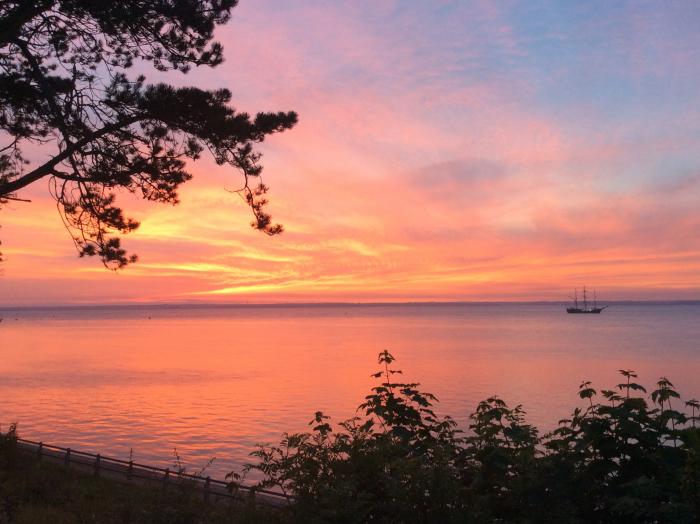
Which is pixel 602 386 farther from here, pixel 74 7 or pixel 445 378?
pixel 74 7

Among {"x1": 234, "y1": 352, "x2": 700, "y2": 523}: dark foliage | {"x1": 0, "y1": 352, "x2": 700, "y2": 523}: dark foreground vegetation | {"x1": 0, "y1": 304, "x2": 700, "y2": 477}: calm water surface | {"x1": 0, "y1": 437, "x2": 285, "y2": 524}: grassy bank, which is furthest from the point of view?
{"x1": 0, "y1": 304, "x2": 700, "y2": 477}: calm water surface

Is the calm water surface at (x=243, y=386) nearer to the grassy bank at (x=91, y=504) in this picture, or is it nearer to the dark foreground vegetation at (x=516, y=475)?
the grassy bank at (x=91, y=504)

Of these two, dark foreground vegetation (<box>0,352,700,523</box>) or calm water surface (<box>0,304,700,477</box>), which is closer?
dark foreground vegetation (<box>0,352,700,523</box>)

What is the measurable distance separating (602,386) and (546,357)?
33.7 m

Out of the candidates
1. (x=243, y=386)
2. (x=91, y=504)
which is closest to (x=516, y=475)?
(x=91, y=504)

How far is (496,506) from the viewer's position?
6.83 m

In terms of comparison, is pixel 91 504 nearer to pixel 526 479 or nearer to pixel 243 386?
pixel 526 479

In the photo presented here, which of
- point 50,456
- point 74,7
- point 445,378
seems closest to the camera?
point 74,7

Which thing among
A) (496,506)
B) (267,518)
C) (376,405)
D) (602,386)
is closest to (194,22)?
(376,405)

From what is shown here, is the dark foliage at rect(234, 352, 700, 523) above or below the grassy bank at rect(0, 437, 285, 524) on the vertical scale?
above

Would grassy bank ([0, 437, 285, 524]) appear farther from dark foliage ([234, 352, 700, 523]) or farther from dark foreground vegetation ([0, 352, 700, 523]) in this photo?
dark foliage ([234, 352, 700, 523])

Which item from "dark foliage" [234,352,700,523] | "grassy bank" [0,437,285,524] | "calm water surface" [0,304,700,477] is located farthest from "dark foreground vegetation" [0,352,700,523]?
"calm water surface" [0,304,700,477]

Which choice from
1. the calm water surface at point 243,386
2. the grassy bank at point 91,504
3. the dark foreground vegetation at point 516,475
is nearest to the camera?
the dark foreground vegetation at point 516,475

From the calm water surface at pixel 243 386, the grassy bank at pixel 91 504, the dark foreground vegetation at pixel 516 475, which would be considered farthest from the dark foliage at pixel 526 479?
the calm water surface at pixel 243 386
